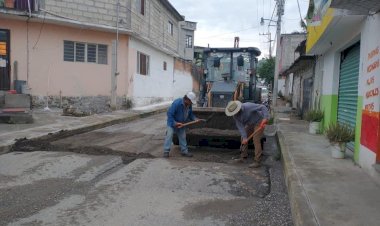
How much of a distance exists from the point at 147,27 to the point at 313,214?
62.2 feet

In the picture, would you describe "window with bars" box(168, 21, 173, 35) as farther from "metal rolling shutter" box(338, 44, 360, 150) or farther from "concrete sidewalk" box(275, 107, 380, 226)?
"concrete sidewalk" box(275, 107, 380, 226)

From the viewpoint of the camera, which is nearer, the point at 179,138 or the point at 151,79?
the point at 179,138

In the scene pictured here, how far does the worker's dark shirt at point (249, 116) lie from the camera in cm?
798

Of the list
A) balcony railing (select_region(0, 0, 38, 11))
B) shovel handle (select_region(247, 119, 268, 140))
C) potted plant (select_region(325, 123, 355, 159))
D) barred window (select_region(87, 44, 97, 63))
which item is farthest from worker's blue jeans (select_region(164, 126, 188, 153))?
barred window (select_region(87, 44, 97, 63))

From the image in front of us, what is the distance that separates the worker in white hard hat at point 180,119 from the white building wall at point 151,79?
37.0ft

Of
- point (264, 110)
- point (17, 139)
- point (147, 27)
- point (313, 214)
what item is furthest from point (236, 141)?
point (147, 27)

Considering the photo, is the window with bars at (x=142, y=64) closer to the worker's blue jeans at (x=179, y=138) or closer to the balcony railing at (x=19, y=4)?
the balcony railing at (x=19, y=4)

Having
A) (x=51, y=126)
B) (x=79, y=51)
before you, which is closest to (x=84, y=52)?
(x=79, y=51)

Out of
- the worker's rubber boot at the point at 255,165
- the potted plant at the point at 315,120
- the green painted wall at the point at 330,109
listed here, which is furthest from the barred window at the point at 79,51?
the worker's rubber boot at the point at 255,165

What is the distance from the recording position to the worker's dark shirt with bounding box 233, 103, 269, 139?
7980 millimetres

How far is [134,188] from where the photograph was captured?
6.12m

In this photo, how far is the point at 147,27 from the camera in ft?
72.2

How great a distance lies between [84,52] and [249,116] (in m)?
12.3

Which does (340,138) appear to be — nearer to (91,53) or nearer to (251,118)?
(251,118)
